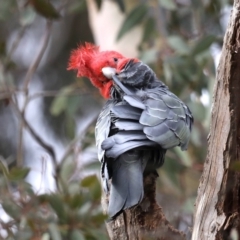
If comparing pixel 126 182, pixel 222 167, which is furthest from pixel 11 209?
pixel 222 167

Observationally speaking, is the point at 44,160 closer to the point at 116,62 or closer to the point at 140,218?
the point at 116,62

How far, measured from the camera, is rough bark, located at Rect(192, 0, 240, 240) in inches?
60.5

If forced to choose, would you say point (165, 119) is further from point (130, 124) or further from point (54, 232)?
point (54, 232)

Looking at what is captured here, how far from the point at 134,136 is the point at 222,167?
0.86ft

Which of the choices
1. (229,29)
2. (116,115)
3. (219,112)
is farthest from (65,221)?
(229,29)

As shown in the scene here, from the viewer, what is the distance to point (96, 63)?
2094mm

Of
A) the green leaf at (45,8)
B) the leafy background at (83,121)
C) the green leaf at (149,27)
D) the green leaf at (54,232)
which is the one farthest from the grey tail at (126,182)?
the green leaf at (149,27)

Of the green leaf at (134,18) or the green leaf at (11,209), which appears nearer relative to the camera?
the green leaf at (11,209)

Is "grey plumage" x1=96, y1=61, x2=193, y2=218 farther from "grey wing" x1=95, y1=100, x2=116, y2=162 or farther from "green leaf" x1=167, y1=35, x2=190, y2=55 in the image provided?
"green leaf" x1=167, y1=35, x2=190, y2=55

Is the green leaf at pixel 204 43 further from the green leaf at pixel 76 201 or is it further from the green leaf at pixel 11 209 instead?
the green leaf at pixel 11 209

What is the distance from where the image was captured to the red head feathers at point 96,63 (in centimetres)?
209

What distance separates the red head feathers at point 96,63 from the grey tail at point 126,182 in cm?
47

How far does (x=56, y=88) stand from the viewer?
15.6 feet

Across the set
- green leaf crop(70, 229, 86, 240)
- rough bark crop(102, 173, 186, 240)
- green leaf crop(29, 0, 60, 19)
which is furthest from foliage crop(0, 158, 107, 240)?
green leaf crop(29, 0, 60, 19)
